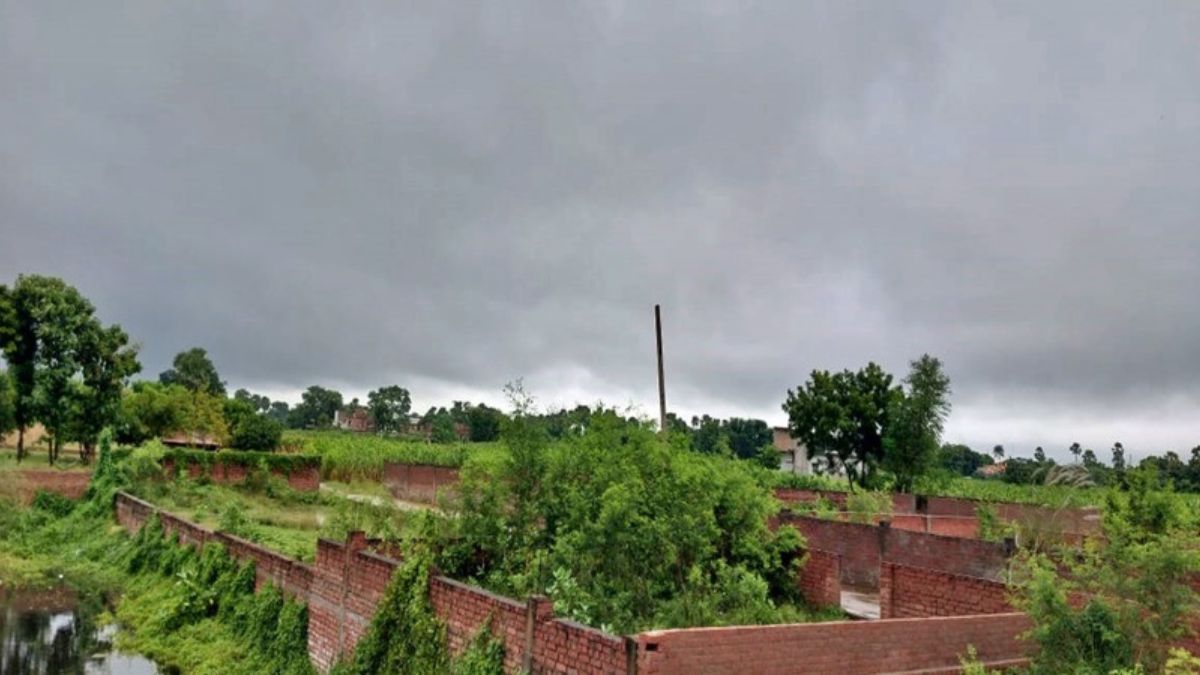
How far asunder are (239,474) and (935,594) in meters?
31.6

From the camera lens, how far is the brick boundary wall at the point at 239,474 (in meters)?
34.7

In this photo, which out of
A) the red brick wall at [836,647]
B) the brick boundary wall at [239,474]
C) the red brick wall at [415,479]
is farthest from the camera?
the red brick wall at [415,479]

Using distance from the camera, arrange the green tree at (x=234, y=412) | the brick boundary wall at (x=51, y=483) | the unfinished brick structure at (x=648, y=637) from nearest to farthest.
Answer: the unfinished brick structure at (x=648, y=637) < the brick boundary wall at (x=51, y=483) < the green tree at (x=234, y=412)

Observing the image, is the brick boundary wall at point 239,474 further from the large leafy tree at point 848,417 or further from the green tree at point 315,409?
the green tree at point 315,409

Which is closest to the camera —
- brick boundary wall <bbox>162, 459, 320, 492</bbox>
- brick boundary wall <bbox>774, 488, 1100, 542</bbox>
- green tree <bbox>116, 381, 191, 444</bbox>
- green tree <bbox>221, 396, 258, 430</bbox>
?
brick boundary wall <bbox>774, 488, 1100, 542</bbox>

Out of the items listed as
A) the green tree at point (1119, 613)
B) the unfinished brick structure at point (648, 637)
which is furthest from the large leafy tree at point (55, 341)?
the green tree at point (1119, 613)

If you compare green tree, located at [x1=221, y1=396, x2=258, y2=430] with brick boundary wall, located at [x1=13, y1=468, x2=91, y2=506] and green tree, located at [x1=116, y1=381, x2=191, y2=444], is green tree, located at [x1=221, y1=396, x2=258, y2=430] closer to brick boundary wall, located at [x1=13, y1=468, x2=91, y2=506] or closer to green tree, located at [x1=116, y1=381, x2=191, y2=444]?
green tree, located at [x1=116, y1=381, x2=191, y2=444]

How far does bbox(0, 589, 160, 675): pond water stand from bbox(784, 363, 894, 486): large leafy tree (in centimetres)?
2866

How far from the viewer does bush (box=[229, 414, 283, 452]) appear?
48625 mm

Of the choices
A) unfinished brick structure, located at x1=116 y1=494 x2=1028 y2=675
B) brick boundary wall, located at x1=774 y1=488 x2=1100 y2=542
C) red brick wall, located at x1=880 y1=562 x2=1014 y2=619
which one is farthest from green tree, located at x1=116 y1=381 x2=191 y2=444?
red brick wall, located at x1=880 y1=562 x2=1014 y2=619

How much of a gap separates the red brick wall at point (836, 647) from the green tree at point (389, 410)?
9371cm

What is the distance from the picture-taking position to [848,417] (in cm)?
3806

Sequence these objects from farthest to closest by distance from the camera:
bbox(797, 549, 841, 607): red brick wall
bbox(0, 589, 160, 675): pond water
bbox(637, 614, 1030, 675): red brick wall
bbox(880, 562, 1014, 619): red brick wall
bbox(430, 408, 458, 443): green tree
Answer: bbox(430, 408, 458, 443): green tree, bbox(0, 589, 160, 675): pond water, bbox(797, 549, 841, 607): red brick wall, bbox(880, 562, 1014, 619): red brick wall, bbox(637, 614, 1030, 675): red brick wall

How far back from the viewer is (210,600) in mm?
16047
